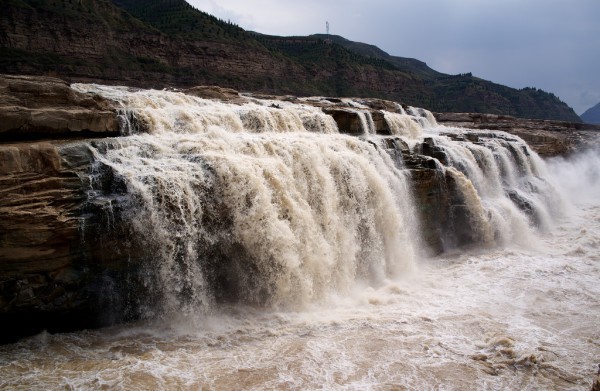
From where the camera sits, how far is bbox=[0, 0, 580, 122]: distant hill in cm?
3394

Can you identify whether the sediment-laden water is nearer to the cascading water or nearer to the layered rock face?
the cascading water

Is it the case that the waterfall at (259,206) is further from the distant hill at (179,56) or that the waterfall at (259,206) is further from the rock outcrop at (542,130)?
the distant hill at (179,56)

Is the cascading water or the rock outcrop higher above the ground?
the rock outcrop

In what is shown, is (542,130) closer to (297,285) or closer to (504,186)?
(504,186)

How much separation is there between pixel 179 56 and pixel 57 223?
41.5 m

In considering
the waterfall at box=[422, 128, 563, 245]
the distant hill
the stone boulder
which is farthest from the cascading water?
the distant hill

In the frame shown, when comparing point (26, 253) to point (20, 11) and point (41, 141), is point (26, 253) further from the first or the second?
point (20, 11)

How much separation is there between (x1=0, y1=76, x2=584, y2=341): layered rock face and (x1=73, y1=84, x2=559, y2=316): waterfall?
0.16 m

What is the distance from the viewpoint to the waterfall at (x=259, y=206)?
741 cm

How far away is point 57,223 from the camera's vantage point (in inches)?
257

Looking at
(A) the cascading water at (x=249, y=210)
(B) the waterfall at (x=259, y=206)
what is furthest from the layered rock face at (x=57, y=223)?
(A) the cascading water at (x=249, y=210)

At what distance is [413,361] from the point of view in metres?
6.30

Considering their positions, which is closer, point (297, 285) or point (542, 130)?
point (297, 285)

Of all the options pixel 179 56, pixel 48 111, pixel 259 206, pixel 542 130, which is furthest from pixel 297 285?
pixel 179 56
